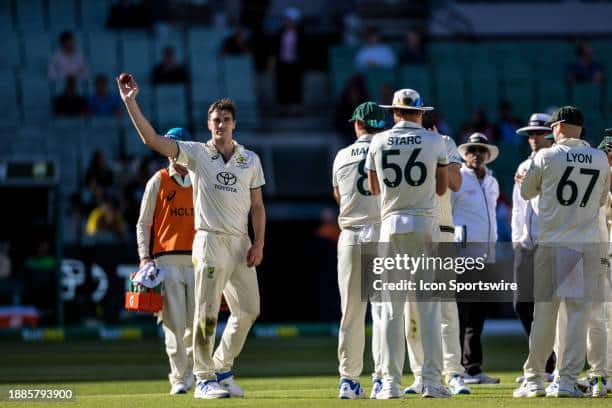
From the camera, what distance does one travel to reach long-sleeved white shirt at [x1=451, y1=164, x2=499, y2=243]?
47.8ft

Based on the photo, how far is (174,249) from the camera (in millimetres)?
13852

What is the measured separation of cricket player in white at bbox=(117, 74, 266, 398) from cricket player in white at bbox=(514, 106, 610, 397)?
2.42 meters

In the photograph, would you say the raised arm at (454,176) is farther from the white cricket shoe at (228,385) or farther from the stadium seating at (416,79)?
the stadium seating at (416,79)

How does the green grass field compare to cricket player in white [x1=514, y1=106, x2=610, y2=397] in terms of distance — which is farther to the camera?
cricket player in white [x1=514, y1=106, x2=610, y2=397]

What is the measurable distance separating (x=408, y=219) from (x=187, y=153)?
6.72ft

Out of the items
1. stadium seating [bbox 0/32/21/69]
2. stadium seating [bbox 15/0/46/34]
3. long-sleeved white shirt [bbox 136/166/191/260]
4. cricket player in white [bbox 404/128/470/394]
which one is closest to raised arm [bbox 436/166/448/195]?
cricket player in white [bbox 404/128/470/394]

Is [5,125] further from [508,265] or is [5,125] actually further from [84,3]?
[508,265]

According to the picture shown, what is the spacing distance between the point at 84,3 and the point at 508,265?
11.6 m

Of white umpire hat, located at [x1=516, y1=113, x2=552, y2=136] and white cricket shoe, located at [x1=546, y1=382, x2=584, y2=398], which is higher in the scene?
white umpire hat, located at [x1=516, y1=113, x2=552, y2=136]

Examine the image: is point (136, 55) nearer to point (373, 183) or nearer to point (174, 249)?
point (174, 249)

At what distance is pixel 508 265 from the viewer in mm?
22781

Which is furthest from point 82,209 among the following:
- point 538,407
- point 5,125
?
point 538,407

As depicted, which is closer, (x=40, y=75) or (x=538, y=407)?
(x=538, y=407)

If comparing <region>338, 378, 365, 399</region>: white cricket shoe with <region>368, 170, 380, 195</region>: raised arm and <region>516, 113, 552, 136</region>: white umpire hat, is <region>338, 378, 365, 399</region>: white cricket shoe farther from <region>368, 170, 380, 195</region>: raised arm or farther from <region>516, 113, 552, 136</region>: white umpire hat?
<region>516, 113, 552, 136</region>: white umpire hat
